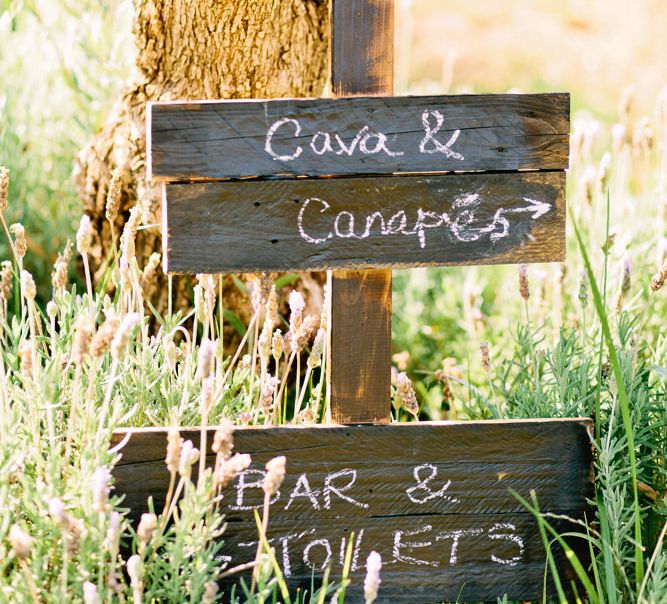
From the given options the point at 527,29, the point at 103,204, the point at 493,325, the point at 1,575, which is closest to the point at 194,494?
the point at 1,575

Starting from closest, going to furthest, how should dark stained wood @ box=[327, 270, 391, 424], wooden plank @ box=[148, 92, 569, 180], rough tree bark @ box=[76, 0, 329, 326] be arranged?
1. wooden plank @ box=[148, 92, 569, 180]
2. dark stained wood @ box=[327, 270, 391, 424]
3. rough tree bark @ box=[76, 0, 329, 326]

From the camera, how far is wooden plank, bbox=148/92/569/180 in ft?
5.59

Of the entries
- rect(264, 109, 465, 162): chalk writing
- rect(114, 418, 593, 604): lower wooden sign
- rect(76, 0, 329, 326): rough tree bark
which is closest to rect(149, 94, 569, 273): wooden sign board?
rect(264, 109, 465, 162): chalk writing

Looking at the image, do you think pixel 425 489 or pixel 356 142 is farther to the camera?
pixel 425 489

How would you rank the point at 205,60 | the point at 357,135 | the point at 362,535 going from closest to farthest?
the point at 357,135
the point at 362,535
the point at 205,60

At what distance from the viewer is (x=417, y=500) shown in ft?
6.20

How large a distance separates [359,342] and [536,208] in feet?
1.46

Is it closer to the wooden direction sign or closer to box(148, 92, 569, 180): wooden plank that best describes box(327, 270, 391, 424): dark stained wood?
the wooden direction sign

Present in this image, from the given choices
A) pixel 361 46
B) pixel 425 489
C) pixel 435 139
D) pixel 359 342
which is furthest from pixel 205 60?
pixel 425 489

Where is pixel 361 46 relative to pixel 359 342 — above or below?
above

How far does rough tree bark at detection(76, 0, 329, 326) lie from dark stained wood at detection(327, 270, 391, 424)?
2.46 ft

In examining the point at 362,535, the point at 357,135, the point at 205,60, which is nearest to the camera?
the point at 357,135

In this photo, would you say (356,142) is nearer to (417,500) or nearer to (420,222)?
(420,222)

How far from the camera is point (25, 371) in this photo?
159 centimetres
